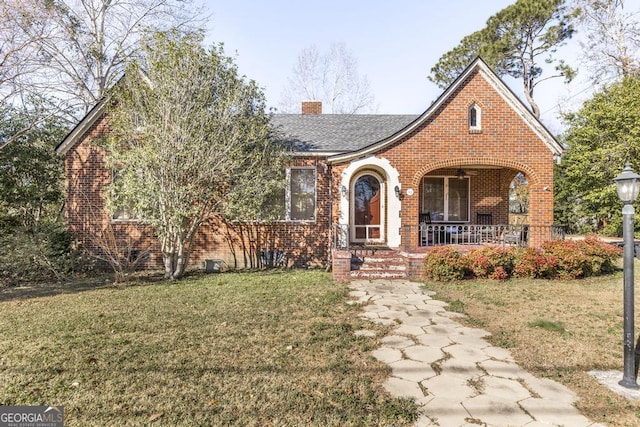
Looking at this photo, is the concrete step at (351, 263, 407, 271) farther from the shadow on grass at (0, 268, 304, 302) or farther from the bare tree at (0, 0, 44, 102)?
the bare tree at (0, 0, 44, 102)

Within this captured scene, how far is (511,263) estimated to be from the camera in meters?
8.62

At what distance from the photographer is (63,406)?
3.00 metres

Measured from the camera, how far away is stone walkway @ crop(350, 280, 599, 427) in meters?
2.86

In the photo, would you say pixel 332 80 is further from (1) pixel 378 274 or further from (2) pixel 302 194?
(1) pixel 378 274

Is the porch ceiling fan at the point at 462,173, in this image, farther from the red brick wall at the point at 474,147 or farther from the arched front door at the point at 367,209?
the arched front door at the point at 367,209

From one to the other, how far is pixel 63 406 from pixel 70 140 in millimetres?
10114

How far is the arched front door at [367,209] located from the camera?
11.1 meters

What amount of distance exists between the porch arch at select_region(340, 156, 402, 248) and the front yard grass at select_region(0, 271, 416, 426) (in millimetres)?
4081

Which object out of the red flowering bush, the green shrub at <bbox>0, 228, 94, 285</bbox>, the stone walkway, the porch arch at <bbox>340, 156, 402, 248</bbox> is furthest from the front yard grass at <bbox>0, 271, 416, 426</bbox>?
the porch arch at <bbox>340, 156, 402, 248</bbox>

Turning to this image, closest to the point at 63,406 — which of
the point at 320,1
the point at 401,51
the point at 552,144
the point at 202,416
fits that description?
the point at 202,416

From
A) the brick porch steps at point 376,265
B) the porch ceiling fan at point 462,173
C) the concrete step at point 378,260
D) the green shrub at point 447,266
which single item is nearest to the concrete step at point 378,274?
the brick porch steps at point 376,265

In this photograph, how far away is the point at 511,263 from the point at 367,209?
4.43m

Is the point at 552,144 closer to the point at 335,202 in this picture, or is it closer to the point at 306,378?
the point at 335,202

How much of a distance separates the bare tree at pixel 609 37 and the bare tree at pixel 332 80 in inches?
557
